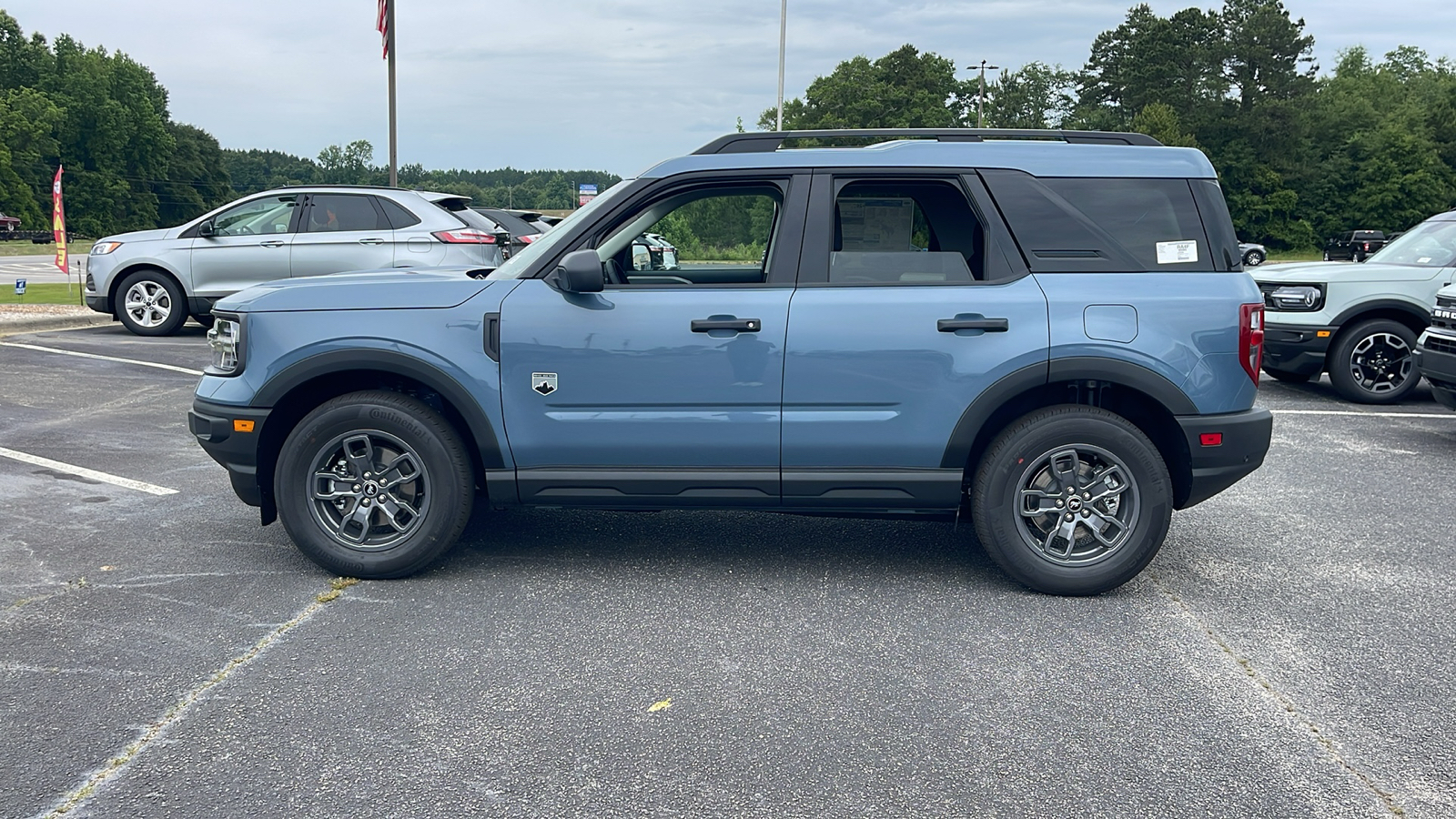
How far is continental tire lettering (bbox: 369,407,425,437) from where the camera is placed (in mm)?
4703

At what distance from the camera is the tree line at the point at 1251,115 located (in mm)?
72688

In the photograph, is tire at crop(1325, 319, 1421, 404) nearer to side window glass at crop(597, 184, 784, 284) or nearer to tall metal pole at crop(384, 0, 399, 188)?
side window glass at crop(597, 184, 784, 284)

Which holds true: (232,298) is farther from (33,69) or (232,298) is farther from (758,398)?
(33,69)

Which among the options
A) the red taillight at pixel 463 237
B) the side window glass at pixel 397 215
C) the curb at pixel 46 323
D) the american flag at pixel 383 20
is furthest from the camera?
the american flag at pixel 383 20

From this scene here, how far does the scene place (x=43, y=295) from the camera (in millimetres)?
19953

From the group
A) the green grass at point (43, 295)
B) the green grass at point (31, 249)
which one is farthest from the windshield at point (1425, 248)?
the green grass at point (31, 249)

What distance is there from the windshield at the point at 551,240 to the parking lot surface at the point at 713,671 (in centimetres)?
131

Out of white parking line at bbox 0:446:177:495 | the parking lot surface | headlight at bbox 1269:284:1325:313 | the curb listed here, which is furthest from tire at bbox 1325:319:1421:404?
the curb

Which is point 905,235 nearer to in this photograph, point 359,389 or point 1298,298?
point 359,389

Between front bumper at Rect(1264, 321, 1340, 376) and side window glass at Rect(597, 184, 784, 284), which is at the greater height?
side window glass at Rect(597, 184, 784, 284)

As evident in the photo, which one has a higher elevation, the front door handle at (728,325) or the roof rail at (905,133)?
the roof rail at (905,133)

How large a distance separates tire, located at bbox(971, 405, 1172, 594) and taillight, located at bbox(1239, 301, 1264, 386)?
527 mm

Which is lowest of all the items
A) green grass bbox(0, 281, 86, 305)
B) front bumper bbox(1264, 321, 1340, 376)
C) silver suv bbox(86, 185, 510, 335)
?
front bumper bbox(1264, 321, 1340, 376)

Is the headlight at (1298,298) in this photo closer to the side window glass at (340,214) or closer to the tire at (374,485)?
the tire at (374,485)
